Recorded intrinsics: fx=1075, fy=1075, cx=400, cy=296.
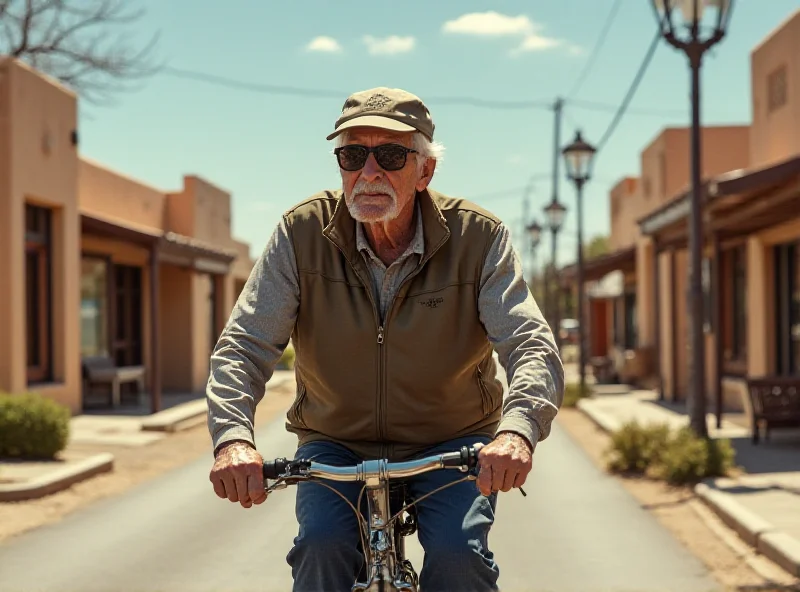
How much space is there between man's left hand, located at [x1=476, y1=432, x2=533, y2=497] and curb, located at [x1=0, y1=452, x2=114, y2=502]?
7634mm

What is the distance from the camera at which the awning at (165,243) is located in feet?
58.9

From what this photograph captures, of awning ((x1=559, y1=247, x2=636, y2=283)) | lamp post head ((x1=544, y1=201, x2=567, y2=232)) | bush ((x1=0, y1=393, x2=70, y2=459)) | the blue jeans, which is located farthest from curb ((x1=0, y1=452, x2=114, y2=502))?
awning ((x1=559, y1=247, x2=636, y2=283))

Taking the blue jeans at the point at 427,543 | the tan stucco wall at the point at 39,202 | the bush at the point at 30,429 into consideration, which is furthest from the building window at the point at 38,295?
the blue jeans at the point at 427,543

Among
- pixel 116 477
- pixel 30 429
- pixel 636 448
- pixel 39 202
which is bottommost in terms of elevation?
pixel 116 477

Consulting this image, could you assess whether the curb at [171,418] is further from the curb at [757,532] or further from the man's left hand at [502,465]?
the man's left hand at [502,465]

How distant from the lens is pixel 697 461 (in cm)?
1000

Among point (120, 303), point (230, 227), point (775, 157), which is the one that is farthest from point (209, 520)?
point (230, 227)

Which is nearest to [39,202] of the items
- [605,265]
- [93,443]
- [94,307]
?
[94,307]

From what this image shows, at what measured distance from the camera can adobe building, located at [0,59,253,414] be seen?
15.8 meters

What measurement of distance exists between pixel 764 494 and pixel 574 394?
1252 cm

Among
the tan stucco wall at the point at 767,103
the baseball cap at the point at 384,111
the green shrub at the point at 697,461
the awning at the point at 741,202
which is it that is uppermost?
the tan stucco wall at the point at 767,103

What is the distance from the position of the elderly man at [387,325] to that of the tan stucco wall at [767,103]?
1432 centimetres

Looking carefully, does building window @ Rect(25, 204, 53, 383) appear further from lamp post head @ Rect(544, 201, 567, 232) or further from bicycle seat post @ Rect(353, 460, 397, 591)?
bicycle seat post @ Rect(353, 460, 397, 591)

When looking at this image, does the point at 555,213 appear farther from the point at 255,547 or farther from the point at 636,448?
the point at 255,547
